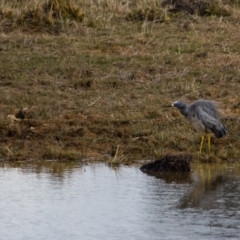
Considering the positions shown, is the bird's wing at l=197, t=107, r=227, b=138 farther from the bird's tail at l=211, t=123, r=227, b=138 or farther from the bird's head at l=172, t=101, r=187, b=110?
the bird's head at l=172, t=101, r=187, b=110

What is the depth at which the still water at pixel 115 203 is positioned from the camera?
276 inches

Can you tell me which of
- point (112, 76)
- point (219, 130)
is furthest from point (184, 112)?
point (112, 76)

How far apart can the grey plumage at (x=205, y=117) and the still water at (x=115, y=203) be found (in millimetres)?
555

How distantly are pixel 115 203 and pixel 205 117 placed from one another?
230 centimetres

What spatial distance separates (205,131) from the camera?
9930mm

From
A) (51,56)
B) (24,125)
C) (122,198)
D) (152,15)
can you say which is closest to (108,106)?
(24,125)

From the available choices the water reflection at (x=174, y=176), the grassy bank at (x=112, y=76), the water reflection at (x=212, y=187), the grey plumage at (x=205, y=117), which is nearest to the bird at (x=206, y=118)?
the grey plumage at (x=205, y=117)

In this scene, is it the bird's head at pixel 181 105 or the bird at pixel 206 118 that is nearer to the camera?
the bird at pixel 206 118

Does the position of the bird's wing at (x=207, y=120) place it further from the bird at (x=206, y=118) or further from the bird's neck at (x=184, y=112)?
the bird's neck at (x=184, y=112)

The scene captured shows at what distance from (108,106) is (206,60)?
2382mm

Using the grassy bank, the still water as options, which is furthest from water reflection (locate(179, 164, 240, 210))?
the grassy bank

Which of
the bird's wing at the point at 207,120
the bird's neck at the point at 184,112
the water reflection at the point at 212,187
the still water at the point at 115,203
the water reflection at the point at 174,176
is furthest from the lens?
the bird's neck at the point at 184,112

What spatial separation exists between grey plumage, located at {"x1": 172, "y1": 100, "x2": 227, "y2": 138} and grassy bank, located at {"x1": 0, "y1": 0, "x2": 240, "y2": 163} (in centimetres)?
22

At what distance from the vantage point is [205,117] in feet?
32.2
